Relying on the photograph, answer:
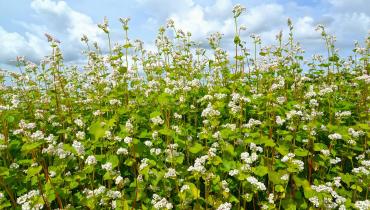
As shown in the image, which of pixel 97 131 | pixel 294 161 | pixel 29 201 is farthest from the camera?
pixel 97 131

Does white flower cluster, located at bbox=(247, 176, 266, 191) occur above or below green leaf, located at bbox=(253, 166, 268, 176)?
below

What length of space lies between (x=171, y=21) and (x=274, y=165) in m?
Result: 5.66

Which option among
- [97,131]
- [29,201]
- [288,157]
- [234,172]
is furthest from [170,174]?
[29,201]

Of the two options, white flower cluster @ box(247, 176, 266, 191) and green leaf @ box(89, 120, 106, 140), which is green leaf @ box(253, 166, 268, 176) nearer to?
white flower cluster @ box(247, 176, 266, 191)

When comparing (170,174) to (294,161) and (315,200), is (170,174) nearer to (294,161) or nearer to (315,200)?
(294,161)

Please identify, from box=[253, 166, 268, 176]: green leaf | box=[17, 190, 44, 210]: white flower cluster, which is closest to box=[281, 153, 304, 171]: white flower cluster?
box=[253, 166, 268, 176]: green leaf

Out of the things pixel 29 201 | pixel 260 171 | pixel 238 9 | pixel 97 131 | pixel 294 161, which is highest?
pixel 238 9

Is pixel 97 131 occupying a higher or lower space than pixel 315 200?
higher

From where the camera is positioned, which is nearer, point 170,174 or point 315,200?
point 315,200

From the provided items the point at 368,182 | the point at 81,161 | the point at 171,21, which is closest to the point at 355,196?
the point at 368,182

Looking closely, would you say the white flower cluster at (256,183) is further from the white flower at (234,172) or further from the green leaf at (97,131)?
the green leaf at (97,131)

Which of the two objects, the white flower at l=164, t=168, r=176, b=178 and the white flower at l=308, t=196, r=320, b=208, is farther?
the white flower at l=164, t=168, r=176, b=178

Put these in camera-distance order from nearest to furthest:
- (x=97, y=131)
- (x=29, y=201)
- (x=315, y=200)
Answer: (x=29, y=201) → (x=315, y=200) → (x=97, y=131)

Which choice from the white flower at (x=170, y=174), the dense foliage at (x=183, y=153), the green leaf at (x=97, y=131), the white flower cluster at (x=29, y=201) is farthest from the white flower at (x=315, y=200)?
the white flower cluster at (x=29, y=201)
